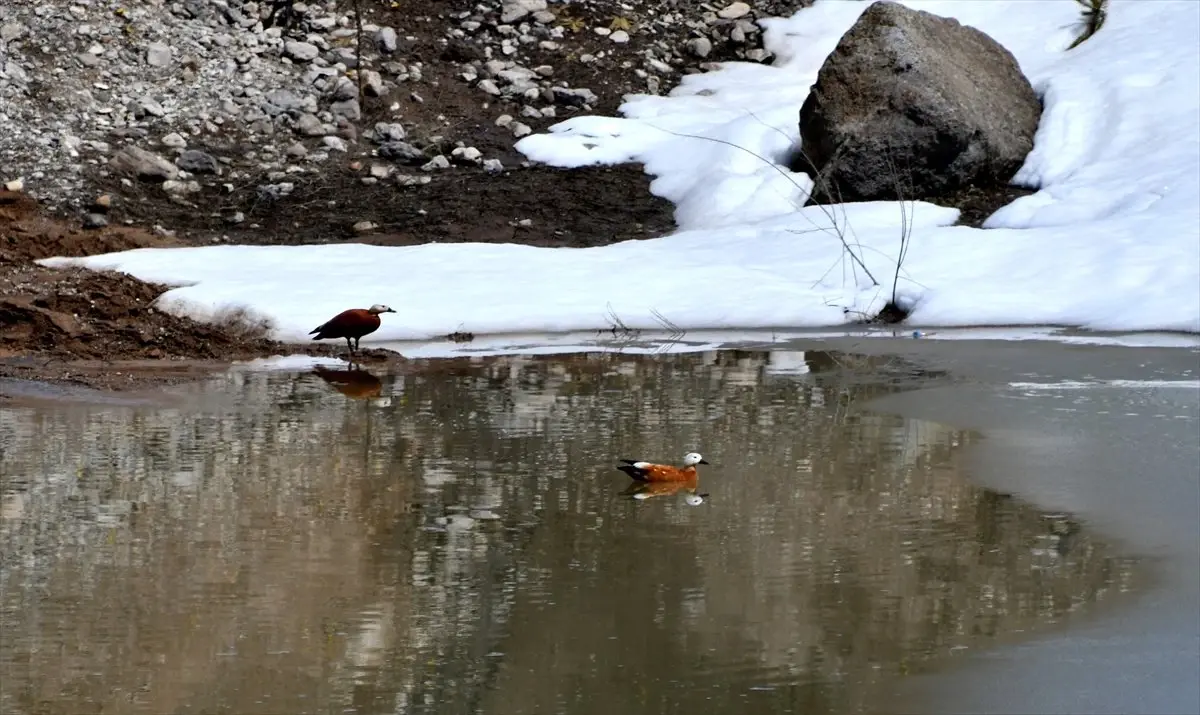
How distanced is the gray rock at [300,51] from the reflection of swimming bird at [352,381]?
8.78 meters

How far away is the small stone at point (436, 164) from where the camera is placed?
640 inches

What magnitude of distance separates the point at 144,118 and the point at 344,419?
Result: 973cm

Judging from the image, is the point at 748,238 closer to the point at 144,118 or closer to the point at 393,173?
the point at 393,173

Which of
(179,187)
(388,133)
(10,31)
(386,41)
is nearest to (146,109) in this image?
(179,187)

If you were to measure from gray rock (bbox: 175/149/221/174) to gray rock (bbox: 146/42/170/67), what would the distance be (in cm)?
197

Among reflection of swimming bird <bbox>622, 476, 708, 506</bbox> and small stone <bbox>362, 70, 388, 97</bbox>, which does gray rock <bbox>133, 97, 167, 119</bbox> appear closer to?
small stone <bbox>362, 70, 388, 97</bbox>

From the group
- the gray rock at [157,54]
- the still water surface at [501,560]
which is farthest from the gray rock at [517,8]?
the still water surface at [501,560]

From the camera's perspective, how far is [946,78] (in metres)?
14.5

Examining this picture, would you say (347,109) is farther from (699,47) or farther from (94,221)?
(699,47)

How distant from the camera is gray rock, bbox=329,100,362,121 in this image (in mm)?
17172

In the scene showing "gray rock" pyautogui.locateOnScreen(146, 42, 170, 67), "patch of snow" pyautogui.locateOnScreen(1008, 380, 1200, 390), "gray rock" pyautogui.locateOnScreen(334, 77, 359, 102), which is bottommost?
"patch of snow" pyautogui.locateOnScreen(1008, 380, 1200, 390)

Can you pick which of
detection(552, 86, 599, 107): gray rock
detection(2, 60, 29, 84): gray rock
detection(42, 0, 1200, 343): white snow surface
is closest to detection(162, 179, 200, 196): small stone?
detection(42, 0, 1200, 343): white snow surface

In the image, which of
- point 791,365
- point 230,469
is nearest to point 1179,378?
point 791,365

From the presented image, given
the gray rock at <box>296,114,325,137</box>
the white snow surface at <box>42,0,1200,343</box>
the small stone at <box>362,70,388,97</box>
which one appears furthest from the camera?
the small stone at <box>362,70,388,97</box>
